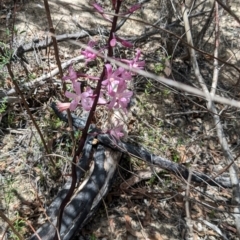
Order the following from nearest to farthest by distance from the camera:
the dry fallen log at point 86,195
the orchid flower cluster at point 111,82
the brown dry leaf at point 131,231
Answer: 1. the orchid flower cluster at point 111,82
2. the dry fallen log at point 86,195
3. the brown dry leaf at point 131,231

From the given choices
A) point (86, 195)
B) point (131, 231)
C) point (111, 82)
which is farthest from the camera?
point (131, 231)

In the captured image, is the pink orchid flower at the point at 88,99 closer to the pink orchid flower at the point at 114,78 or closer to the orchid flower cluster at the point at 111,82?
the orchid flower cluster at the point at 111,82

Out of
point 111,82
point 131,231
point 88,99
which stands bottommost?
point 131,231

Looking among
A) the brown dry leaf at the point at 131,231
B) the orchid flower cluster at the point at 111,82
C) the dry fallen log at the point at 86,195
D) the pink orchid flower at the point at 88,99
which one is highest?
the orchid flower cluster at the point at 111,82

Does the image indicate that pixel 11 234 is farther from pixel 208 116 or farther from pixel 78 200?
pixel 208 116

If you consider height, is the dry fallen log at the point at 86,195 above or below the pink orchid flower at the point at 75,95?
below

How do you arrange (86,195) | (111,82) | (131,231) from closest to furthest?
(111,82) → (86,195) → (131,231)

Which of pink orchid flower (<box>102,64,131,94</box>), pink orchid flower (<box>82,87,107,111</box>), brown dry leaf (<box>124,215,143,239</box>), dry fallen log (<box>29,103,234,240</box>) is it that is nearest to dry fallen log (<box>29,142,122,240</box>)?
dry fallen log (<box>29,103,234,240</box>)

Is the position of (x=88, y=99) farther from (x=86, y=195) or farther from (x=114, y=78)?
(x=86, y=195)

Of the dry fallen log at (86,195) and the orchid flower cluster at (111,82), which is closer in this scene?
the orchid flower cluster at (111,82)

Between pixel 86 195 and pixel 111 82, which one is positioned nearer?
pixel 111 82

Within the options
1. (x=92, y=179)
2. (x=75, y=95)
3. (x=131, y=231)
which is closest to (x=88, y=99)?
(x=75, y=95)

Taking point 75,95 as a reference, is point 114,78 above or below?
above

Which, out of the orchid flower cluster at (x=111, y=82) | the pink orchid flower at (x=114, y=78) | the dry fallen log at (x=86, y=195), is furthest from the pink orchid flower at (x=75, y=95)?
the dry fallen log at (x=86, y=195)
